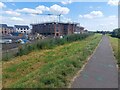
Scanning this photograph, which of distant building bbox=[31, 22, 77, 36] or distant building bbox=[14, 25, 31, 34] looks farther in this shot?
distant building bbox=[14, 25, 31, 34]

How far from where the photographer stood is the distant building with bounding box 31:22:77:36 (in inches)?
4696

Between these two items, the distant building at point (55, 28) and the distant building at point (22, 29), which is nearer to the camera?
the distant building at point (55, 28)

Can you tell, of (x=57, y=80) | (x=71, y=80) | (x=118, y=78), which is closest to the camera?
(x=57, y=80)

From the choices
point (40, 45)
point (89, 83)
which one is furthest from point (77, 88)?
point (40, 45)

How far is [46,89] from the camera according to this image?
7785mm

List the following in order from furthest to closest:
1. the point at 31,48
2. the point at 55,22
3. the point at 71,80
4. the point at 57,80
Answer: the point at 55,22
the point at 31,48
the point at 71,80
the point at 57,80

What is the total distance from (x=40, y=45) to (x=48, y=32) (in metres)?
86.3

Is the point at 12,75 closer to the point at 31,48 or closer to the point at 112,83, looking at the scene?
the point at 112,83

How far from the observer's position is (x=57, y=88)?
314 inches

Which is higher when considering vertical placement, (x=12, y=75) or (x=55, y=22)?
(x=55, y=22)

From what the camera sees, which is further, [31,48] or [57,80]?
[31,48]

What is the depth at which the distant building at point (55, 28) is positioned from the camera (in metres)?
119

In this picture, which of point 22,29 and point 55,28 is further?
point 22,29

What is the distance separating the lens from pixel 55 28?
4660 inches
